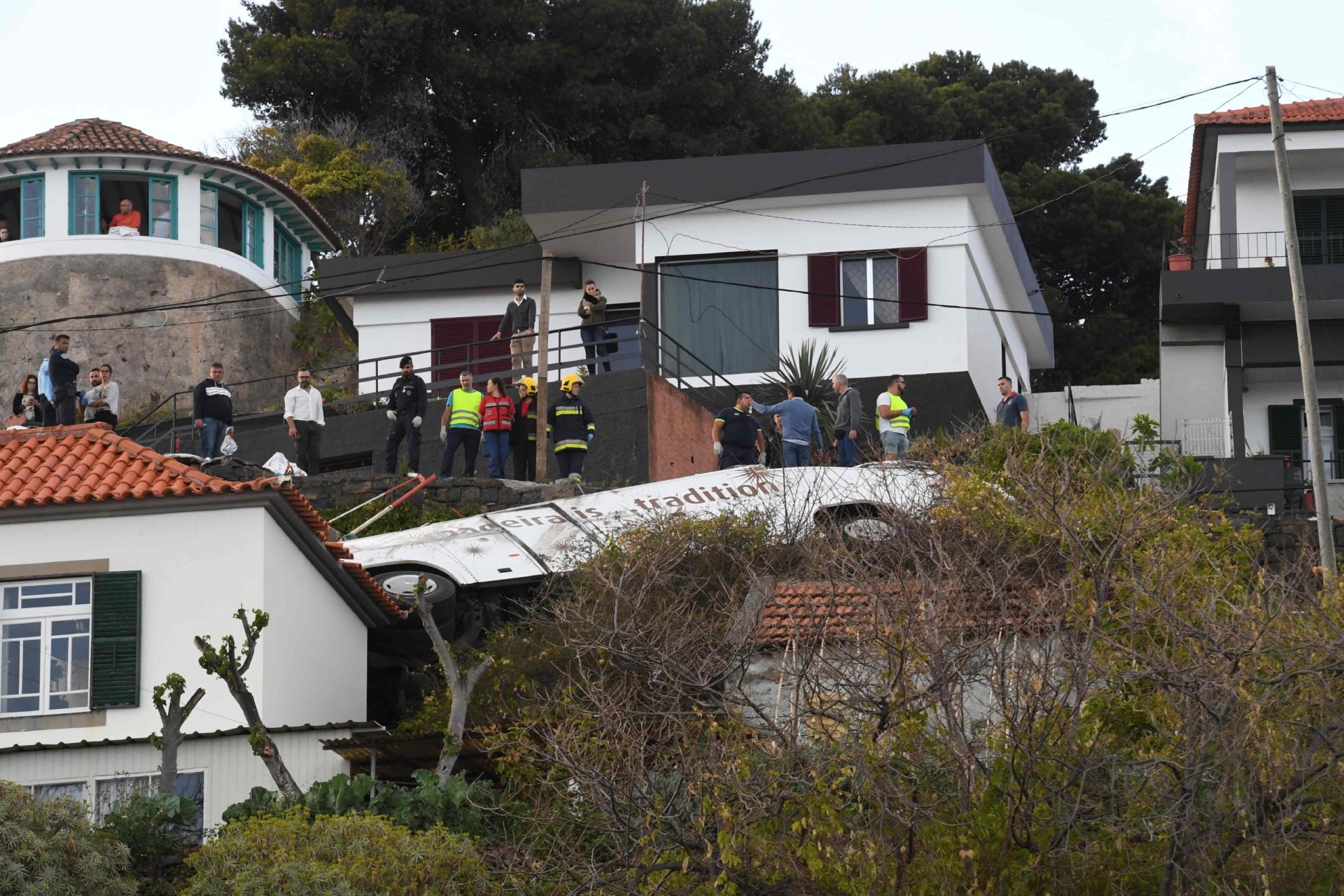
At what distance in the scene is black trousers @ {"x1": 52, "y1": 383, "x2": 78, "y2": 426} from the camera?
26.2 metres

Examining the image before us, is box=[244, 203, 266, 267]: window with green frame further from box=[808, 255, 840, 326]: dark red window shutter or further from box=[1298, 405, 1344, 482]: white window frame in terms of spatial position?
box=[1298, 405, 1344, 482]: white window frame

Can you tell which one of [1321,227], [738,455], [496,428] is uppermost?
[1321,227]

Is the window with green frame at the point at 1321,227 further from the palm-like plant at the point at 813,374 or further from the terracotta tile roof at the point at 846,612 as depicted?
the terracotta tile roof at the point at 846,612

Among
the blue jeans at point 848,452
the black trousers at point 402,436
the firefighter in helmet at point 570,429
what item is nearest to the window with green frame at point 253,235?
the black trousers at point 402,436

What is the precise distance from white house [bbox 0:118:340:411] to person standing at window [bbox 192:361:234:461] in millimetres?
12364

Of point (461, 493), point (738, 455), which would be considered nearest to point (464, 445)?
point (461, 493)

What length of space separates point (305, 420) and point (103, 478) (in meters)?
7.51

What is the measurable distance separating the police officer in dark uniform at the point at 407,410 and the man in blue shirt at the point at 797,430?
4.68m

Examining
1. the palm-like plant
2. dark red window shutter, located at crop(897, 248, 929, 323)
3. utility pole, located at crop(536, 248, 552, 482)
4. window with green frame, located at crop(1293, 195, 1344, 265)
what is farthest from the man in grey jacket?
window with green frame, located at crop(1293, 195, 1344, 265)

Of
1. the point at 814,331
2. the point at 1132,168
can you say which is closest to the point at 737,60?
the point at 1132,168

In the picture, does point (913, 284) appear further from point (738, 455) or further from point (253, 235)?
point (253, 235)

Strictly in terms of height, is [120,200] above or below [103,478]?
Result: above

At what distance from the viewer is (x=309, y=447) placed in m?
28.0

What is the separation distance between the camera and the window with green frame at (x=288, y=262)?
42625mm
